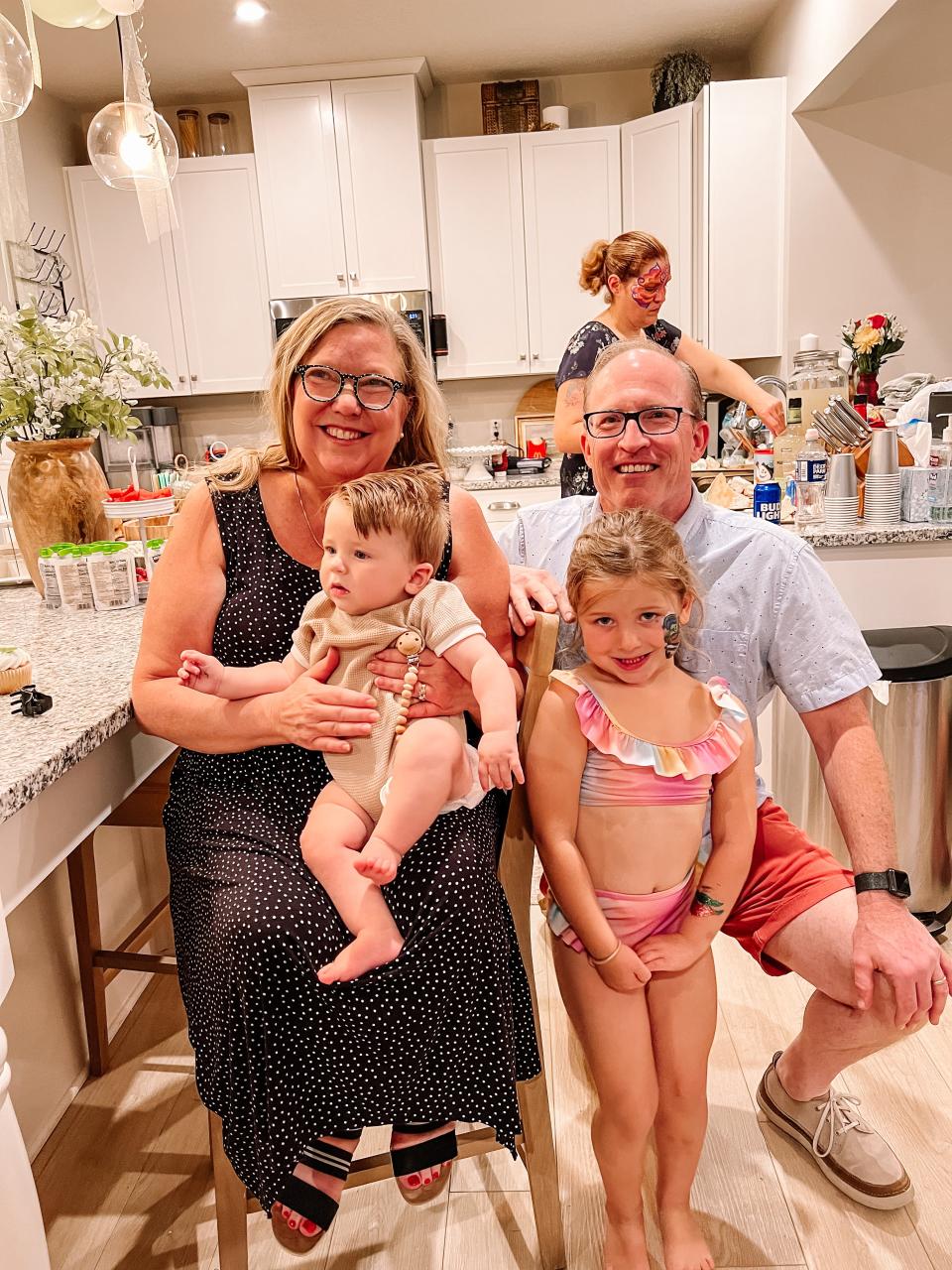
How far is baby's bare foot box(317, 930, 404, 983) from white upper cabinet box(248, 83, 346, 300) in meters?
4.13

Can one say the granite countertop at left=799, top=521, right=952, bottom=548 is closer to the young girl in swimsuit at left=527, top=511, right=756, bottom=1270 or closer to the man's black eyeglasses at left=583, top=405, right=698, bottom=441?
the man's black eyeglasses at left=583, top=405, right=698, bottom=441

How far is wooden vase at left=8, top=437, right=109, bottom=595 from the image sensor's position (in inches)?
79.0

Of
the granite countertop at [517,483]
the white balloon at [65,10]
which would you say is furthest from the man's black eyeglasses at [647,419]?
the granite countertop at [517,483]

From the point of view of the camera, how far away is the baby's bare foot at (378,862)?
108cm

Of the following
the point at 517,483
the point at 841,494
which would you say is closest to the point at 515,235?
the point at 517,483

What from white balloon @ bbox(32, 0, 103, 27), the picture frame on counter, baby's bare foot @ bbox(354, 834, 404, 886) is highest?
white balloon @ bbox(32, 0, 103, 27)

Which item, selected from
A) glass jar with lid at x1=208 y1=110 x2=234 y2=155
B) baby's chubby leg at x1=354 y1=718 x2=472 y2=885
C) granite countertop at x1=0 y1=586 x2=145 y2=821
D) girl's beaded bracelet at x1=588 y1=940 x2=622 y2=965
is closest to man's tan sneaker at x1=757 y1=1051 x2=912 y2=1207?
girl's beaded bracelet at x1=588 y1=940 x2=622 y2=965

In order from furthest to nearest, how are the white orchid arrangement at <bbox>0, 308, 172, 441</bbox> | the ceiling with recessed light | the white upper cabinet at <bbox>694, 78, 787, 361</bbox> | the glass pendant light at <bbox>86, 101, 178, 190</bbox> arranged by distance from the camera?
the white upper cabinet at <bbox>694, 78, 787, 361</bbox>, the ceiling with recessed light, the white orchid arrangement at <bbox>0, 308, 172, 441</bbox>, the glass pendant light at <bbox>86, 101, 178, 190</bbox>

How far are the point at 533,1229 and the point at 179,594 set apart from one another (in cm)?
112

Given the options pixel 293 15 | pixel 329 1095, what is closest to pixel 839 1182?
pixel 329 1095

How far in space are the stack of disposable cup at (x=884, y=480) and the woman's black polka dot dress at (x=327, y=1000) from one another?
64.4 inches

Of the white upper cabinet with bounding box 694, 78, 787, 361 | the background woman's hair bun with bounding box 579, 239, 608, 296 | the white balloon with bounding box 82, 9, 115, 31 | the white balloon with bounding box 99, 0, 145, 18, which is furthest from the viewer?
the white upper cabinet with bounding box 694, 78, 787, 361

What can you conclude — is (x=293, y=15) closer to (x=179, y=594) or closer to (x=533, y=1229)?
(x=179, y=594)

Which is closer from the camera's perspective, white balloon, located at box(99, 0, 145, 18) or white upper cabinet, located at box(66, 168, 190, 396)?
white balloon, located at box(99, 0, 145, 18)
